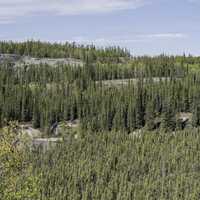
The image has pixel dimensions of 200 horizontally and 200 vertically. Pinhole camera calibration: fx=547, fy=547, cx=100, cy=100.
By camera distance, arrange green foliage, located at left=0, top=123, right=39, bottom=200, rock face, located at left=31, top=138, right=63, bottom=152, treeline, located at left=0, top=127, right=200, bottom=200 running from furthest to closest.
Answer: rock face, located at left=31, top=138, right=63, bottom=152, treeline, located at left=0, top=127, right=200, bottom=200, green foliage, located at left=0, top=123, right=39, bottom=200

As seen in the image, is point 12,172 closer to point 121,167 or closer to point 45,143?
point 121,167

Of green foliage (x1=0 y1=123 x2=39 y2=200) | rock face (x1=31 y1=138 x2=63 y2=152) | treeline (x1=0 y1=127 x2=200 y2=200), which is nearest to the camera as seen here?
green foliage (x1=0 y1=123 x2=39 y2=200)

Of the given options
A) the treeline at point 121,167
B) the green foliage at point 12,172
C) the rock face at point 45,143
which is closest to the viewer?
the green foliage at point 12,172

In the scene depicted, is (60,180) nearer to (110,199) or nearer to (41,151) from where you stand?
(110,199)

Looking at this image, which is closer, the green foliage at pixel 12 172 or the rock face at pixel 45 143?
the green foliage at pixel 12 172

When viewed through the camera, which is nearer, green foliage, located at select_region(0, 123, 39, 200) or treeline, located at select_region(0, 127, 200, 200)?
green foliage, located at select_region(0, 123, 39, 200)

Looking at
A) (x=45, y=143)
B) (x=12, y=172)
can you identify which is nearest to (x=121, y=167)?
(x=45, y=143)

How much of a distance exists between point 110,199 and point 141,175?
29.0 m

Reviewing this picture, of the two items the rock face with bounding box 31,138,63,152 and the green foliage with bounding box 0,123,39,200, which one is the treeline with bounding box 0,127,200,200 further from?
the green foliage with bounding box 0,123,39,200

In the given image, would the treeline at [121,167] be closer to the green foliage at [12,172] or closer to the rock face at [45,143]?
the rock face at [45,143]

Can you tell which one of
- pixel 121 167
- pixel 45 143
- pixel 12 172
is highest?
pixel 12 172

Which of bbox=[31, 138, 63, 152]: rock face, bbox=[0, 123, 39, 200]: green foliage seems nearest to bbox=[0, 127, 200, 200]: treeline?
bbox=[31, 138, 63, 152]: rock face

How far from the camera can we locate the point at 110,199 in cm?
12312

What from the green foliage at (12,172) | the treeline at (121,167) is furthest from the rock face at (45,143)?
the green foliage at (12,172)
